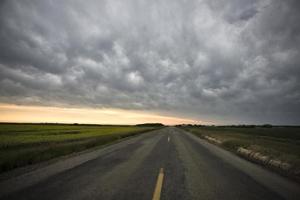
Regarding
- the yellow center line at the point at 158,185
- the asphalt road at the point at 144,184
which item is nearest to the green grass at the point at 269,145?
the asphalt road at the point at 144,184

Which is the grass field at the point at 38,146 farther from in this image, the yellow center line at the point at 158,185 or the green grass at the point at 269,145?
the green grass at the point at 269,145

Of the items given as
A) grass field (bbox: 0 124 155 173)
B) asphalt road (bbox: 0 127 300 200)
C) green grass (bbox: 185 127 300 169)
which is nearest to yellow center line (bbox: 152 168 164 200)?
asphalt road (bbox: 0 127 300 200)

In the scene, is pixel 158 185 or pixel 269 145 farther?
pixel 269 145

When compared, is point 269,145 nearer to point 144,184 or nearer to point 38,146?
point 144,184

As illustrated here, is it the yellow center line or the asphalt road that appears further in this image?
the asphalt road

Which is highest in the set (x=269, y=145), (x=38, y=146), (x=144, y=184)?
(x=269, y=145)

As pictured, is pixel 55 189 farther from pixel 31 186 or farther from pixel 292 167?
pixel 292 167

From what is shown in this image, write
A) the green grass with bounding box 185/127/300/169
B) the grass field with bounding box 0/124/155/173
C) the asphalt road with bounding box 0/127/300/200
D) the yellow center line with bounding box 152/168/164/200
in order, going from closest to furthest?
the yellow center line with bounding box 152/168/164/200 → the asphalt road with bounding box 0/127/300/200 → the grass field with bounding box 0/124/155/173 → the green grass with bounding box 185/127/300/169

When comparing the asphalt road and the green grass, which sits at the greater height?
the green grass

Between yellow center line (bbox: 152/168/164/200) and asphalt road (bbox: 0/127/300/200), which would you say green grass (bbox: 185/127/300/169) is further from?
yellow center line (bbox: 152/168/164/200)

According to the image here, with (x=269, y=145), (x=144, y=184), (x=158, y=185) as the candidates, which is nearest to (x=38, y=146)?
(x=144, y=184)

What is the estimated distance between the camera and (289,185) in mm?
5922

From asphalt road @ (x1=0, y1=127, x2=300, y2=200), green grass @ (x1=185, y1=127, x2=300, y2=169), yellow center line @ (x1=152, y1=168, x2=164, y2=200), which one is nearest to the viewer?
yellow center line @ (x1=152, y1=168, x2=164, y2=200)

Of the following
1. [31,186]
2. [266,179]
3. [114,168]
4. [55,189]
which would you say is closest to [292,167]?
[266,179]
